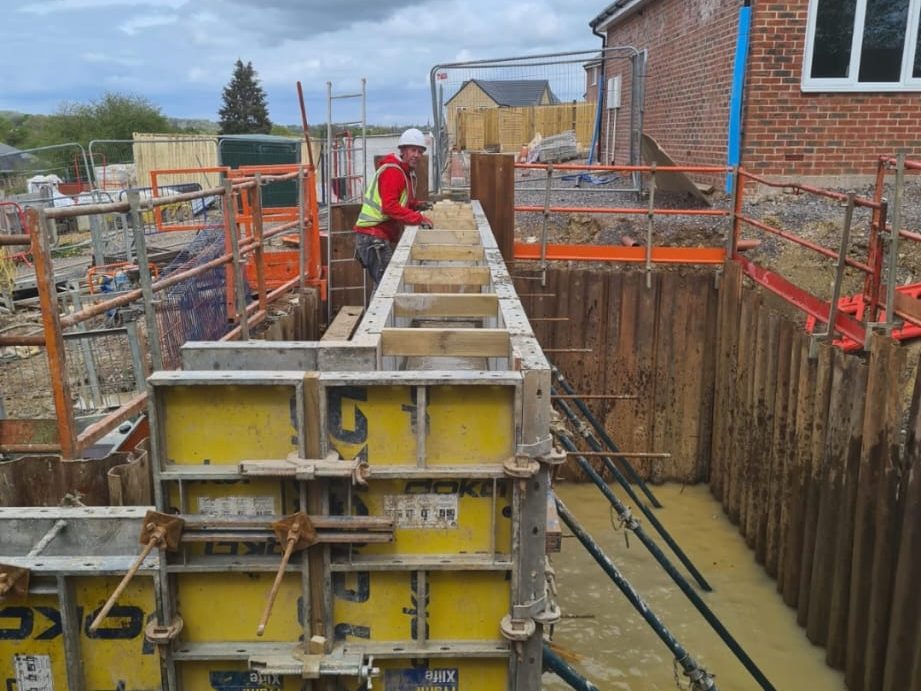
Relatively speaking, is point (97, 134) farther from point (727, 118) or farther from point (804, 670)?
point (804, 670)

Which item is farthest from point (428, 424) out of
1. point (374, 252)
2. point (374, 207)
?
point (374, 252)

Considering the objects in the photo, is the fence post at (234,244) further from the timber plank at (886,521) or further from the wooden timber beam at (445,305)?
the timber plank at (886,521)

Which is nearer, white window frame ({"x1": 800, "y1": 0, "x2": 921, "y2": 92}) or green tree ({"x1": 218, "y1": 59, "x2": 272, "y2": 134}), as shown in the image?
white window frame ({"x1": 800, "y1": 0, "x2": 921, "y2": 92})

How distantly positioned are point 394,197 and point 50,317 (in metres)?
4.55

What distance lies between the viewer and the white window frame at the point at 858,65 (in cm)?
1148

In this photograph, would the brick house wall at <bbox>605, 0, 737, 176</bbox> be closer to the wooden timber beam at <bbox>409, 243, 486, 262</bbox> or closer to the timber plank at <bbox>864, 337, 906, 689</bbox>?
the wooden timber beam at <bbox>409, 243, 486, 262</bbox>

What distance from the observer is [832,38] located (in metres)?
11.6

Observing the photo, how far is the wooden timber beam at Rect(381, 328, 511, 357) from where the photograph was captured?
153 inches

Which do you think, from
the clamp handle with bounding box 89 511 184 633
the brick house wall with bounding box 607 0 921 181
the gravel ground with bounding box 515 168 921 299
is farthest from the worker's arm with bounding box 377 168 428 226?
the brick house wall with bounding box 607 0 921 181

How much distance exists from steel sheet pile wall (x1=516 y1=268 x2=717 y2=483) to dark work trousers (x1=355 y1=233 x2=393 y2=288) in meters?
1.90

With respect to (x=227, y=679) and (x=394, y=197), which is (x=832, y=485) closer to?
(x=394, y=197)

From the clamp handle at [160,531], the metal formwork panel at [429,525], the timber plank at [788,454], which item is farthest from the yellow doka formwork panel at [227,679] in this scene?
the timber plank at [788,454]

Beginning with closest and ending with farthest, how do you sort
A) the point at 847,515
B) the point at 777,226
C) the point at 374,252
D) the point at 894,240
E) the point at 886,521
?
the point at 886,521
the point at 894,240
the point at 847,515
the point at 374,252
the point at 777,226

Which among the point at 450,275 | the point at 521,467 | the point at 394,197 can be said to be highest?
the point at 394,197
